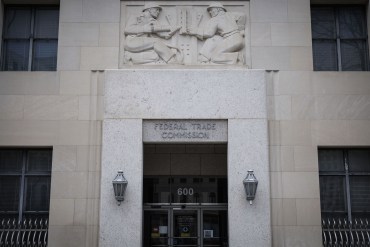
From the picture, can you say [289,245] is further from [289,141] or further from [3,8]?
[3,8]

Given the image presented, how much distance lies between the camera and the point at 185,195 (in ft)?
49.6

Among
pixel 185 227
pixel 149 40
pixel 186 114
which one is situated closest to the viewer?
pixel 186 114

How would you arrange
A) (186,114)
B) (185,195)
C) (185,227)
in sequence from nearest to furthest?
1. (186,114)
2. (185,227)
3. (185,195)

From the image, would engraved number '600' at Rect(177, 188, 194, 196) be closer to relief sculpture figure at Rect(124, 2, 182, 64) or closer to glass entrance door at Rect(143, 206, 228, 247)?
glass entrance door at Rect(143, 206, 228, 247)

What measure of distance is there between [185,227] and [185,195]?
1006 mm

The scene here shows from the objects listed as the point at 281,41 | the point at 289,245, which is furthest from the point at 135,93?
the point at 289,245

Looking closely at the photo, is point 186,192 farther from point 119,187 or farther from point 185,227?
point 119,187

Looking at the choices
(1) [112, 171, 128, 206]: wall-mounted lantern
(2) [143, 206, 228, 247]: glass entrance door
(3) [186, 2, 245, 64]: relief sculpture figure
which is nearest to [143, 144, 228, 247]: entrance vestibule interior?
(2) [143, 206, 228, 247]: glass entrance door

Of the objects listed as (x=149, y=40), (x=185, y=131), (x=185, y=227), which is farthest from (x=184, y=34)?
(x=185, y=227)

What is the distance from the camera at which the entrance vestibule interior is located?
14.7 m

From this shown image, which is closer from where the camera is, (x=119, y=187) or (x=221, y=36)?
(x=119, y=187)

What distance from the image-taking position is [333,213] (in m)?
13.9

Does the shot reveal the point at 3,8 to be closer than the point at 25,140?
No

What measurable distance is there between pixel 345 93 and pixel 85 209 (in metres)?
8.28
